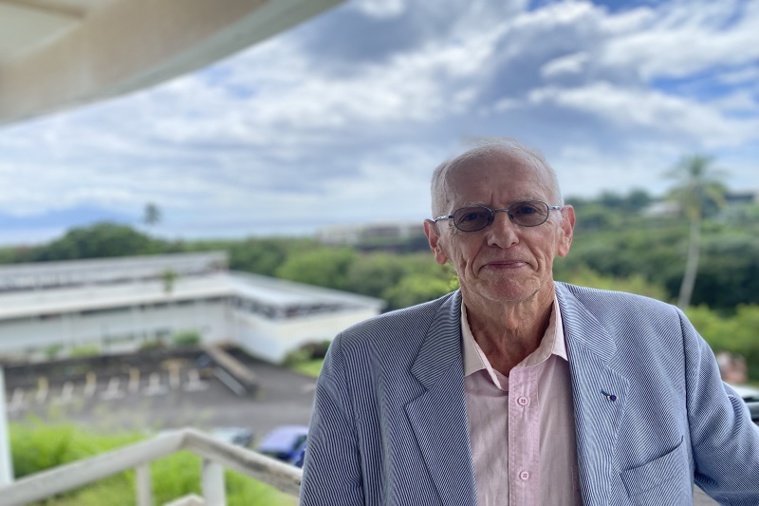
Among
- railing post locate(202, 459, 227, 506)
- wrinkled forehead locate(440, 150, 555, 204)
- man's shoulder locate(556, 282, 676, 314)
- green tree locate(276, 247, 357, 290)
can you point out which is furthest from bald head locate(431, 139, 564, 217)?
green tree locate(276, 247, 357, 290)

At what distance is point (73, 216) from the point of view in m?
15.9

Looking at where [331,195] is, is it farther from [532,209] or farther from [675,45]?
[532,209]

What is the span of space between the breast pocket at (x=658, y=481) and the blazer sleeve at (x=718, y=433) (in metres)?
0.07

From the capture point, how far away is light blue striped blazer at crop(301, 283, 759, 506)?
2.70 feet

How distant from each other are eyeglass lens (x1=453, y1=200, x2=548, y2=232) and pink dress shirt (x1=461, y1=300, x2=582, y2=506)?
18 centimetres

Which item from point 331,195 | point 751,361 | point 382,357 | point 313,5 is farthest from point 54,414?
point 331,195

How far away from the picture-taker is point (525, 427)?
2.77 ft

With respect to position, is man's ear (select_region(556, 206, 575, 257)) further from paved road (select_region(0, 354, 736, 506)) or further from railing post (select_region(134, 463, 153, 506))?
paved road (select_region(0, 354, 736, 506))

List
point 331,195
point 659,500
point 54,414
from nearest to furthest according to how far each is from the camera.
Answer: point 659,500 < point 54,414 < point 331,195

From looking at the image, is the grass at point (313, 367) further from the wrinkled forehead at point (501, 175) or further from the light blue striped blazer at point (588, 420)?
the wrinkled forehead at point (501, 175)

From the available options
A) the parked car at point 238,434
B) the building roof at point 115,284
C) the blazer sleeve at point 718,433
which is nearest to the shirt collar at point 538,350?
the blazer sleeve at point 718,433

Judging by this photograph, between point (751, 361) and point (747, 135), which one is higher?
point (747, 135)

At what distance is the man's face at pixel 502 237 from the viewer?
0.85 metres

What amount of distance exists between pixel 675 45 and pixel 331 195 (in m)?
13.8
